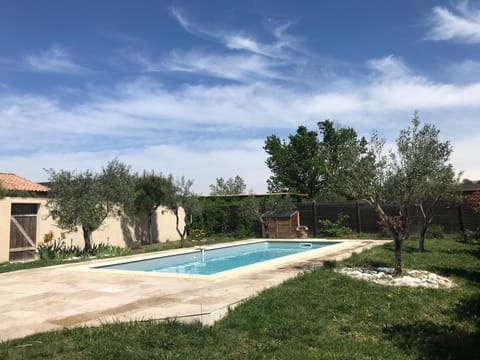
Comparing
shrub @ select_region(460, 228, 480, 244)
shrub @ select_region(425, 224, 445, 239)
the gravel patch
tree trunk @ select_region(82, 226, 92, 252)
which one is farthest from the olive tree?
tree trunk @ select_region(82, 226, 92, 252)

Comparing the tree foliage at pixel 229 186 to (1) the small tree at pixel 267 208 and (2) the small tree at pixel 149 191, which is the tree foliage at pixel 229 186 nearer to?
(1) the small tree at pixel 267 208

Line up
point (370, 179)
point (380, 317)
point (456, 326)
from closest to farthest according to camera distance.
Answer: point (456, 326), point (380, 317), point (370, 179)

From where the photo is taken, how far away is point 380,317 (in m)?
5.38

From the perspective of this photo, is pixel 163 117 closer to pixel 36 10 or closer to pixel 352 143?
pixel 36 10

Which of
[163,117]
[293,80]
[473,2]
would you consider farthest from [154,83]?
[473,2]

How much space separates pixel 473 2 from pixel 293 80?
7087 mm

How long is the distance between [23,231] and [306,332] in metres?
13.2

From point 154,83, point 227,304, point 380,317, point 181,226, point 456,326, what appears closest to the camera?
point 456,326

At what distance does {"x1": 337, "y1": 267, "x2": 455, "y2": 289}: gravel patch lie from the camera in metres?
7.51

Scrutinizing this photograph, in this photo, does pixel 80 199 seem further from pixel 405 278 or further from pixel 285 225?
pixel 285 225

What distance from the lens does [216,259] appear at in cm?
1608

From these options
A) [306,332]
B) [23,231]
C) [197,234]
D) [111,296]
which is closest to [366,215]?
[197,234]

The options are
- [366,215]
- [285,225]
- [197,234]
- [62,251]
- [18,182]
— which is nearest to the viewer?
[62,251]

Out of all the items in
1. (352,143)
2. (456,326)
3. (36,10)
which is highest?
(36,10)
